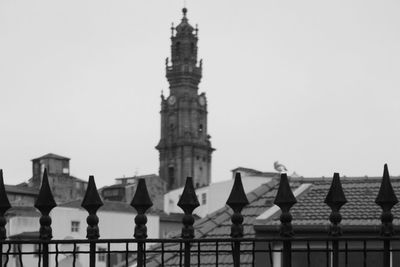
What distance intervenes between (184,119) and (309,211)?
105197mm

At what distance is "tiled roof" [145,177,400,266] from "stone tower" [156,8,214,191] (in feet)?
315

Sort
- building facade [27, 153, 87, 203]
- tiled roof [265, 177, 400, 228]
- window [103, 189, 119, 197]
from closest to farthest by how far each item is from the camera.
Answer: tiled roof [265, 177, 400, 228], building facade [27, 153, 87, 203], window [103, 189, 119, 197]

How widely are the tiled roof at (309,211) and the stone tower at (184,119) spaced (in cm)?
9595

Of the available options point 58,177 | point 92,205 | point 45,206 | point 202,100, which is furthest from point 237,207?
point 202,100

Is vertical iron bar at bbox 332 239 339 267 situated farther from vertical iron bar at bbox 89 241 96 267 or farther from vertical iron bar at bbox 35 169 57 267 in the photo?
vertical iron bar at bbox 35 169 57 267

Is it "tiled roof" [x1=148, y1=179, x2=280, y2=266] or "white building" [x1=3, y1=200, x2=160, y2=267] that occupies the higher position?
"tiled roof" [x1=148, y1=179, x2=280, y2=266]

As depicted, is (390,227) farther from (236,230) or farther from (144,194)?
(144,194)

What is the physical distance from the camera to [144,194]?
489 centimetres

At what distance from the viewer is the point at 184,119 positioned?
12094 cm

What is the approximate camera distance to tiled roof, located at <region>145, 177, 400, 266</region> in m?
14.8

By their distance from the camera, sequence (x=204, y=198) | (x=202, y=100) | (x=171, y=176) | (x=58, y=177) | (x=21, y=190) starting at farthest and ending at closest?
(x=202, y=100)
(x=171, y=176)
(x=58, y=177)
(x=21, y=190)
(x=204, y=198)

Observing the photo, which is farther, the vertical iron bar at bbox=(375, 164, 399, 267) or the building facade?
the building facade

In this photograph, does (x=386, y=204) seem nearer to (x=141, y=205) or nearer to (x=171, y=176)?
(x=141, y=205)

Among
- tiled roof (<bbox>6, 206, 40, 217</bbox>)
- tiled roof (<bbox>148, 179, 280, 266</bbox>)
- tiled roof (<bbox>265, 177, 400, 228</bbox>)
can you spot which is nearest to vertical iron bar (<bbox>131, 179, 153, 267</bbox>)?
tiled roof (<bbox>265, 177, 400, 228</bbox>)
